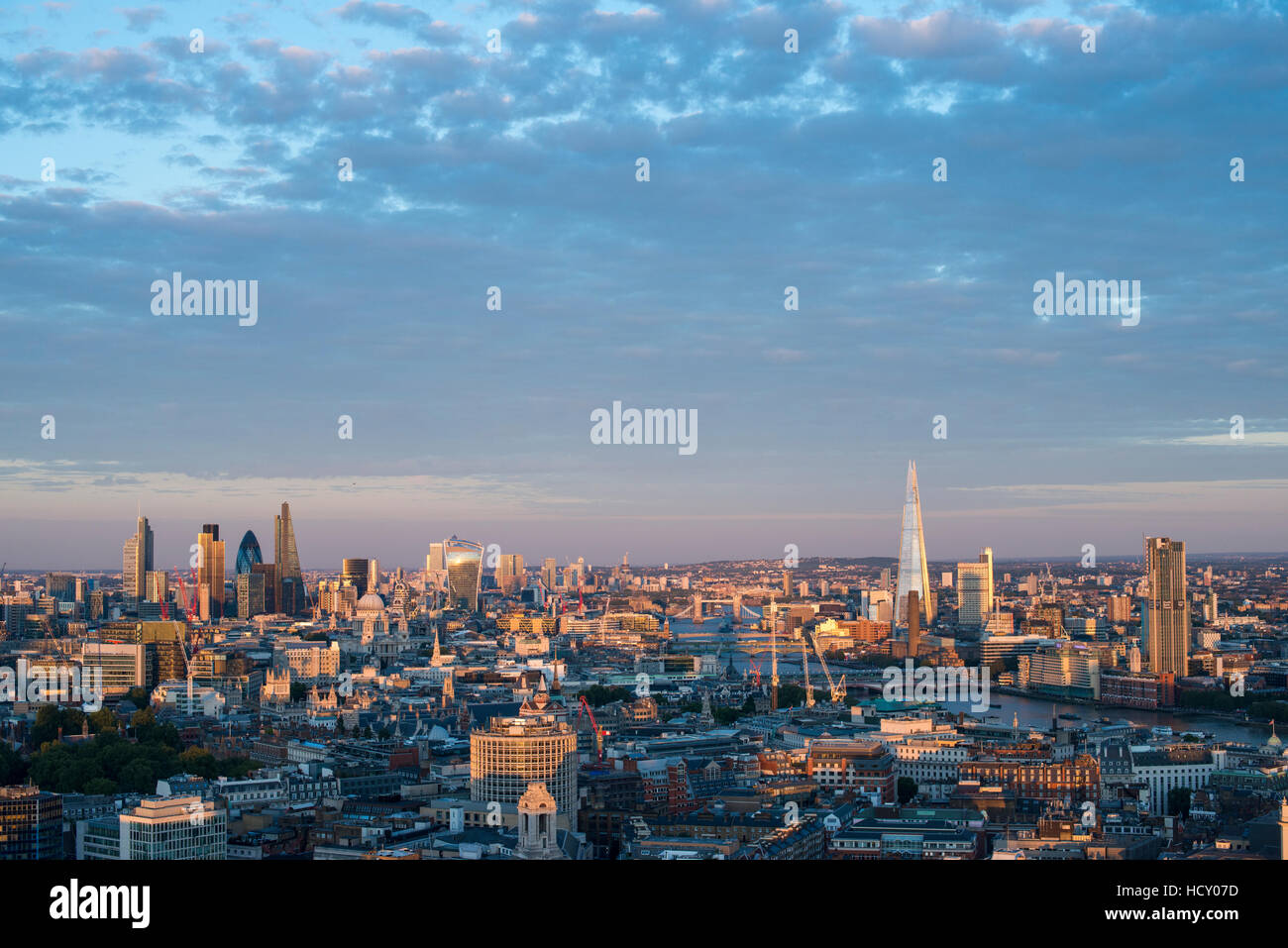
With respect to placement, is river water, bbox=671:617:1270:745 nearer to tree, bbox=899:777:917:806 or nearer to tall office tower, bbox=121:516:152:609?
tree, bbox=899:777:917:806

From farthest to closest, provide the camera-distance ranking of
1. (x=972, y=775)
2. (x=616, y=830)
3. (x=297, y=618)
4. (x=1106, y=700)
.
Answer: (x=297, y=618), (x=1106, y=700), (x=972, y=775), (x=616, y=830)

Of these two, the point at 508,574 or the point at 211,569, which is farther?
the point at 508,574

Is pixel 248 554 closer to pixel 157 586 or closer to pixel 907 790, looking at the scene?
pixel 157 586

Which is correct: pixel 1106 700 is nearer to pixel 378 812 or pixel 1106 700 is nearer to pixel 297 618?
pixel 378 812

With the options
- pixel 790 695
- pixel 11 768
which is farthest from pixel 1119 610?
pixel 11 768

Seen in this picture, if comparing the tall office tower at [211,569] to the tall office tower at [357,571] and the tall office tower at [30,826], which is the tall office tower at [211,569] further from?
the tall office tower at [30,826]

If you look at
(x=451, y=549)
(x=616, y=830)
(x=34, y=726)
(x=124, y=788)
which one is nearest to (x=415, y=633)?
(x=451, y=549)

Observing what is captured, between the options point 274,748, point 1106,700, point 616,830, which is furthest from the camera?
point 1106,700
